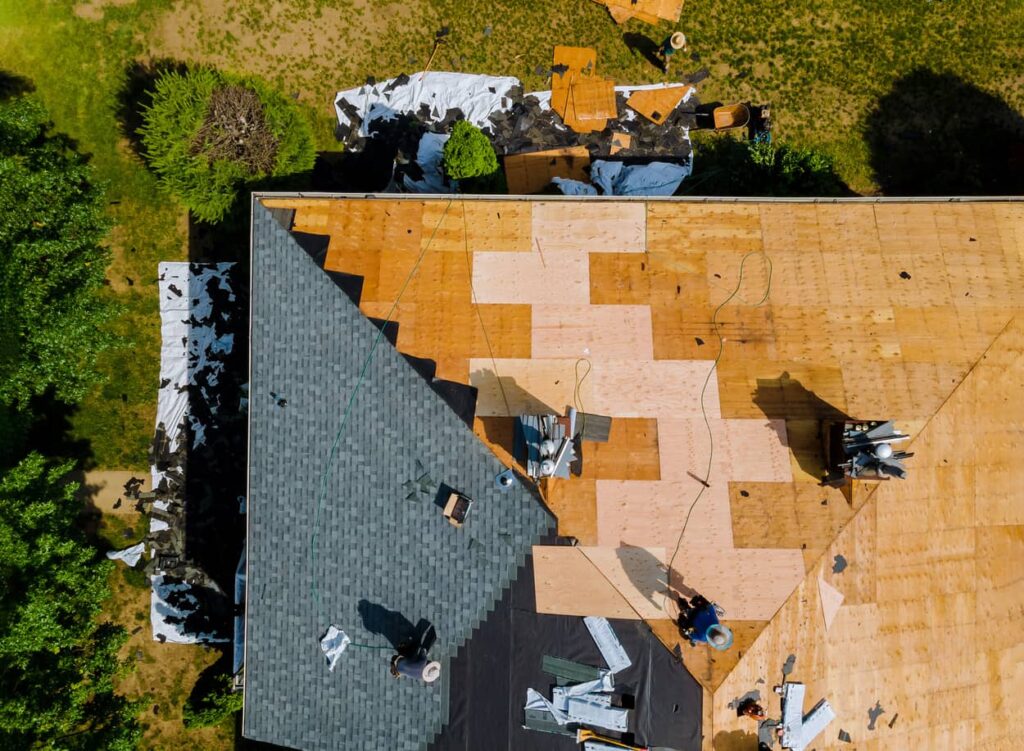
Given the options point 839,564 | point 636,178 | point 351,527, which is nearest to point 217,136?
point 351,527

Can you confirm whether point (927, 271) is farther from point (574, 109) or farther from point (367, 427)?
point (367, 427)

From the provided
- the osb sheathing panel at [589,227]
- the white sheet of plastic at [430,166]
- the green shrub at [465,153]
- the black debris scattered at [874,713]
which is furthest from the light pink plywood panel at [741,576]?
the white sheet of plastic at [430,166]

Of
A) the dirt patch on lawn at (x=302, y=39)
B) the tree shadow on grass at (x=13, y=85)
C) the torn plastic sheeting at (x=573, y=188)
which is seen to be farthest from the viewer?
the tree shadow on grass at (x=13, y=85)

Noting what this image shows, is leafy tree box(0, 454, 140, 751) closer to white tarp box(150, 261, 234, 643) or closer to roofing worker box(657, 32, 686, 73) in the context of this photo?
white tarp box(150, 261, 234, 643)

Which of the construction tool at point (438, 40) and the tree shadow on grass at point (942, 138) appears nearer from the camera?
the tree shadow on grass at point (942, 138)

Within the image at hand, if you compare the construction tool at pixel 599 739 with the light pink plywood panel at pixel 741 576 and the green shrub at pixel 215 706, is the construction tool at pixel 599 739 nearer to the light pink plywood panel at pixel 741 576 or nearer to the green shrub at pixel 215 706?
the light pink plywood panel at pixel 741 576

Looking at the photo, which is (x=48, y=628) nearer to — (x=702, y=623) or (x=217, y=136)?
(x=217, y=136)

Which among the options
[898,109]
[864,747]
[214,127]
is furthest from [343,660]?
[898,109]
